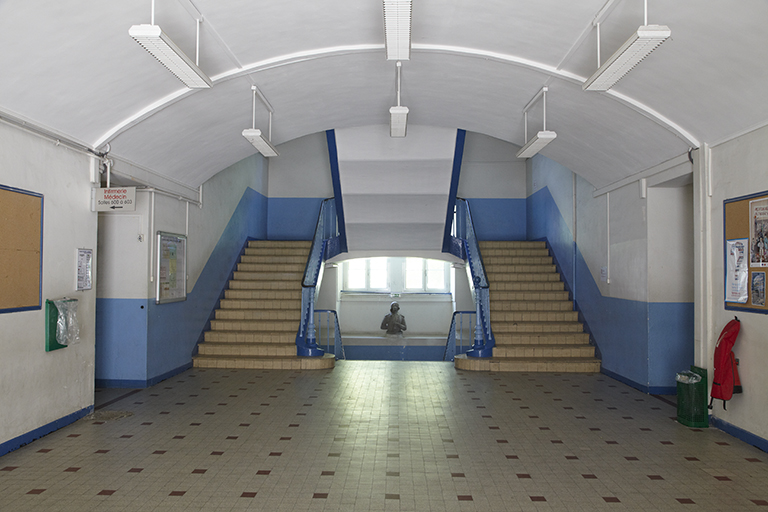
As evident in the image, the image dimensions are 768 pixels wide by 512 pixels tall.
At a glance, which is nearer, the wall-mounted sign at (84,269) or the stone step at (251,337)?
the wall-mounted sign at (84,269)

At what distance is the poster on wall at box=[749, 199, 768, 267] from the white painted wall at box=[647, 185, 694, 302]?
5.93 ft

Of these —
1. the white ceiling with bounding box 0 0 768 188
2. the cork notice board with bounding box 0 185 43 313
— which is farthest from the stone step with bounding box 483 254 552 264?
the cork notice board with bounding box 0 185 43 313

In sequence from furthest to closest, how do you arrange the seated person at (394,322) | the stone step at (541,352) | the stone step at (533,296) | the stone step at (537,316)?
the seated person at (394,322), the stone step at (533,296), the stone step at (537,316), the stone step at (541,352)

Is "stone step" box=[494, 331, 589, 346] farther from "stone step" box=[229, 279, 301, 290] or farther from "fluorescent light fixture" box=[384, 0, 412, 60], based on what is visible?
"fluorescent light fixture" box=[384, 0, 412, 60]

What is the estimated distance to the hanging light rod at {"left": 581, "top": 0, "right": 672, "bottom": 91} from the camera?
322 cm

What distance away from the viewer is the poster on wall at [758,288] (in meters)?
4.34

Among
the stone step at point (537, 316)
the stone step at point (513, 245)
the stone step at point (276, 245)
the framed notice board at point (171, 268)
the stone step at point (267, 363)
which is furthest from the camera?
the stone step at point (276, 245)

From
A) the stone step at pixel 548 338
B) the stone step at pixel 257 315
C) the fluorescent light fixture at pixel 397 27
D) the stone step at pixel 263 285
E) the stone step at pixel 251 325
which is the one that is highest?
the fluorescent light fixture at pixel 397 27

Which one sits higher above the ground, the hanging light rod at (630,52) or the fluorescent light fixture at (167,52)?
the fluorescent light fixture at (167,52)

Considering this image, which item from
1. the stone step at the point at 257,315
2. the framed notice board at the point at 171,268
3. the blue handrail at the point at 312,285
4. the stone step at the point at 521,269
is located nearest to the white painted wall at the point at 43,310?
the framed notice board at the point at 171,268

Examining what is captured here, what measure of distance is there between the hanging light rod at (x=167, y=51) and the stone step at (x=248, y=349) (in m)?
4.54

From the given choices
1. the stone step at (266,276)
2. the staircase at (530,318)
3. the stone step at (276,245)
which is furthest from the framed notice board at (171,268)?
the staircase at (530,318)

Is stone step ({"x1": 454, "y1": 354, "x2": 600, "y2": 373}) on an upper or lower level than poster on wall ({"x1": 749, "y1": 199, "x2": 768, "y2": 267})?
lower

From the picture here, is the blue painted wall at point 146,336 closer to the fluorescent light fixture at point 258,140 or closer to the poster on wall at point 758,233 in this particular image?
the fluorescent light fixture at point 258,140
